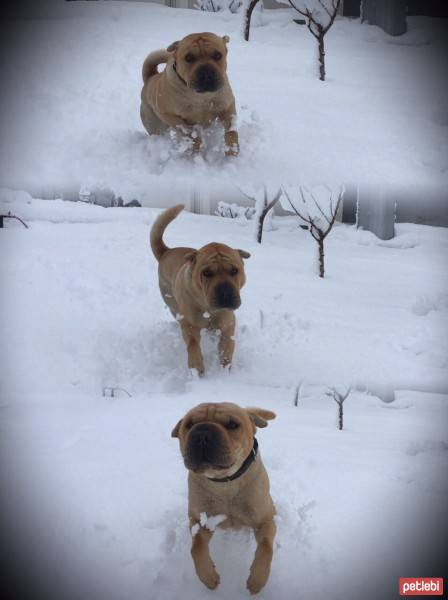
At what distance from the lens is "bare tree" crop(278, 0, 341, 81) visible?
0.95 meters

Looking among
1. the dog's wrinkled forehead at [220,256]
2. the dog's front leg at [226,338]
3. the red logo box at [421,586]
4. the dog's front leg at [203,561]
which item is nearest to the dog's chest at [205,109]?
the dog's wrinkled forehead at [220,256]

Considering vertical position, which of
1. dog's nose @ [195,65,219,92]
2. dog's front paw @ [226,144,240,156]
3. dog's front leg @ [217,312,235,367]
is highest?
dog's nose @ [195,65,219,92]

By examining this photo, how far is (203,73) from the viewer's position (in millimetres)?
837

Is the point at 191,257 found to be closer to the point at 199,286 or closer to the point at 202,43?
the point at 199,286

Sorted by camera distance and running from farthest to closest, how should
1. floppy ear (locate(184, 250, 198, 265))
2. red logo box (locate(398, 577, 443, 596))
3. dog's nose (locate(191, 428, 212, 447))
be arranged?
floppy ear (locate(184, 250, 198, 265)) < red logo box (locate(398, 577, 443, 596)) < dog's nose (locate(191, 428, 212, 447))

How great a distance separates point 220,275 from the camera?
842mm

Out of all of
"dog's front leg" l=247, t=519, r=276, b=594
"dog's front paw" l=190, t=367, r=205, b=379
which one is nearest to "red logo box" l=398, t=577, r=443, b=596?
"dog's front leg" l=247, t=519, r=276, b=594

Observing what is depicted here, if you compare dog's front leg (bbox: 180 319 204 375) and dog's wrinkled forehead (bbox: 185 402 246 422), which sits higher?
dog's front leg (bbox: 180 319 204 375)

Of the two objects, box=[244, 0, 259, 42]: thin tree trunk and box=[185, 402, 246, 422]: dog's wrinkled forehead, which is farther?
box=[244, 0, 259, 42]: thin tree trunk

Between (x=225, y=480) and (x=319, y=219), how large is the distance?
1.41ft

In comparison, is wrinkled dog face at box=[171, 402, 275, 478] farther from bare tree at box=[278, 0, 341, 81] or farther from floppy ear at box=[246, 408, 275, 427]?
bare tree at box=[278, 0, 341, 81]

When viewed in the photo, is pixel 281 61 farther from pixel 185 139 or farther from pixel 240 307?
pixel 240 307

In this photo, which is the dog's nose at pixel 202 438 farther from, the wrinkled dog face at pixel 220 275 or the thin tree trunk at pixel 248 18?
the thin tree trunk at pixel 248 18

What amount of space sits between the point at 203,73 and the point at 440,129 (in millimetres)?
393
